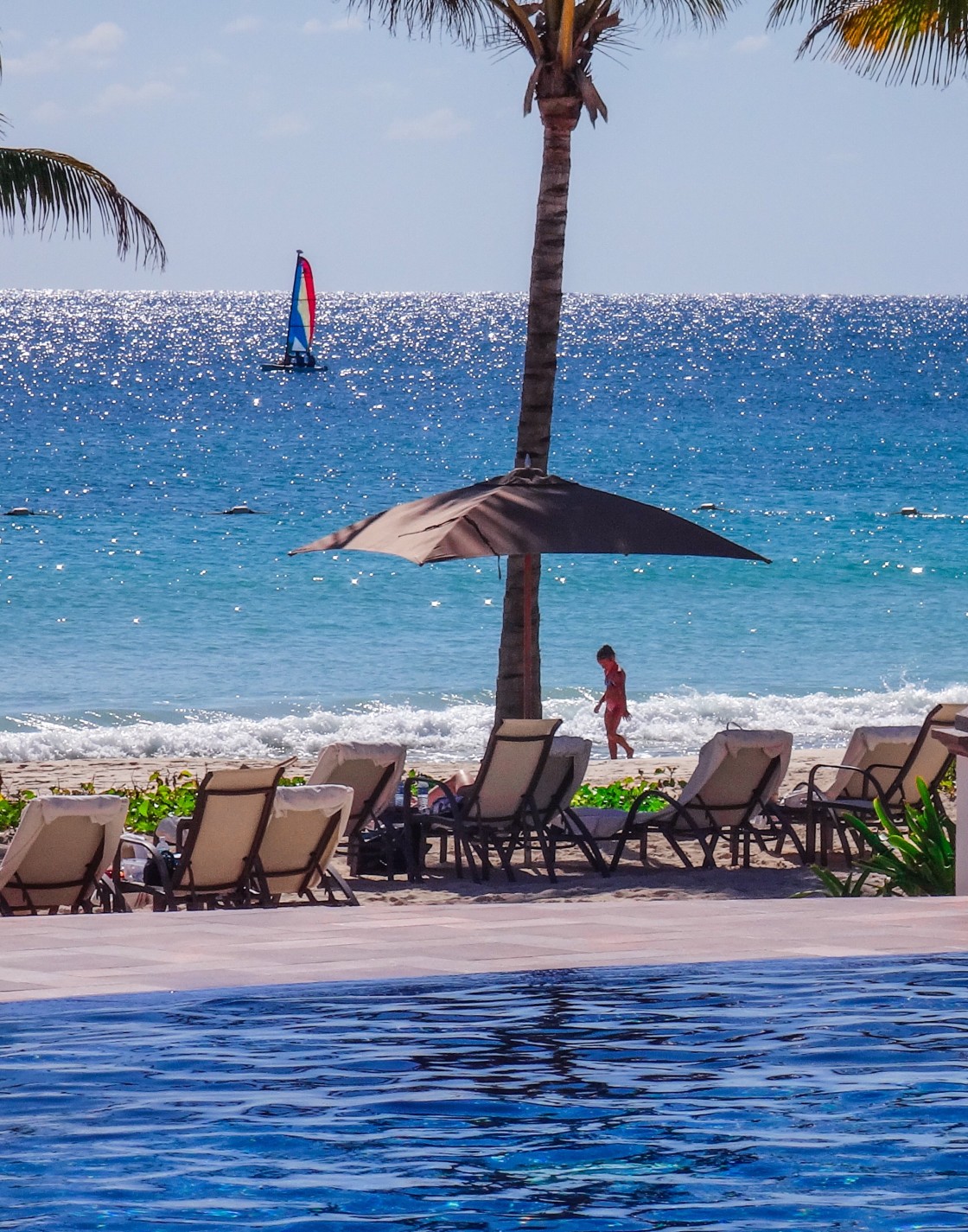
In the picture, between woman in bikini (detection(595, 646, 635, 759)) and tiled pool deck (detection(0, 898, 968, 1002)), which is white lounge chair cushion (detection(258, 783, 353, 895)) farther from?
woman in bikini (detection(595, 646, 635, 759))

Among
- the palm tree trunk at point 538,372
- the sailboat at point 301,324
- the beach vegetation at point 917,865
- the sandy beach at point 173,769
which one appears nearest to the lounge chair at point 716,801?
the beach vegetation at point 917,865

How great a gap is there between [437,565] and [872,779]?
1292 inches

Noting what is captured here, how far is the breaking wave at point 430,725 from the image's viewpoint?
75.1 ft

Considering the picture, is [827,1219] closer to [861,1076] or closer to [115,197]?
[861,1076]

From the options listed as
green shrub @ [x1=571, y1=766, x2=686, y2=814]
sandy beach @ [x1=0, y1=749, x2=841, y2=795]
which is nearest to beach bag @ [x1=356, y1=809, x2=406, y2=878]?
green shrub @ [x1=571, y1=766, x2=686, y2=814]

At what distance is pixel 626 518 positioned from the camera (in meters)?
11.0

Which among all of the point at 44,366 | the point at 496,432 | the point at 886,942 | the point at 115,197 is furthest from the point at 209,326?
the point at 886,942

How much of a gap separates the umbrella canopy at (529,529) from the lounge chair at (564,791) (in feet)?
3.97

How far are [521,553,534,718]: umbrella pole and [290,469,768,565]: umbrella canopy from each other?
1.87 meters

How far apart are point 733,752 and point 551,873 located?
131 cm

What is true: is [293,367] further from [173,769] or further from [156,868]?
[156,868]

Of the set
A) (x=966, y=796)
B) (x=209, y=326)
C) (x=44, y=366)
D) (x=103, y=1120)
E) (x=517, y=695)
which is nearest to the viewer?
(x=103, y=1120)

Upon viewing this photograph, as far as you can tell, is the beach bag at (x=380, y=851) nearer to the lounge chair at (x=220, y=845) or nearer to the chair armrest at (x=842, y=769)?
the lounge chair at (x=220, y=845)

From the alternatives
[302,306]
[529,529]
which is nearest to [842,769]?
[529,529]
